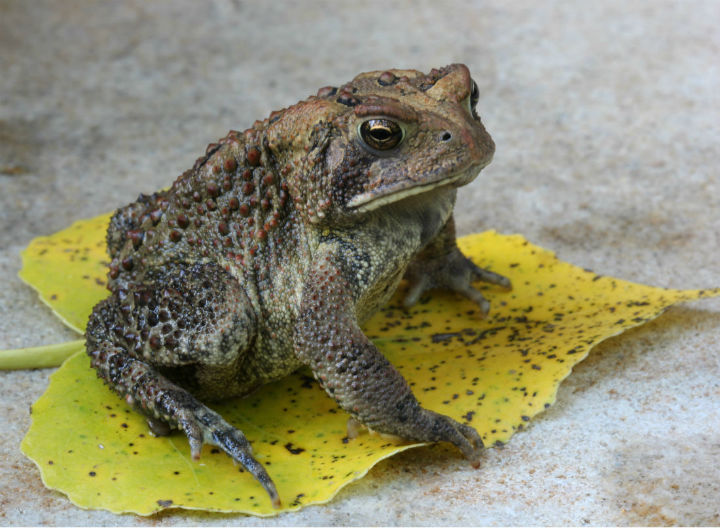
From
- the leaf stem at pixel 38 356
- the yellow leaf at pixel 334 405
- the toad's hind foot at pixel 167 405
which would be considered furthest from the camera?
the leaf stem at pixel 38 356

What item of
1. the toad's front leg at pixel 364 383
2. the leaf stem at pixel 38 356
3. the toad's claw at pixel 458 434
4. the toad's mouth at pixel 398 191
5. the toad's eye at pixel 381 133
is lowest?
the leaf stem at pixel 38 356

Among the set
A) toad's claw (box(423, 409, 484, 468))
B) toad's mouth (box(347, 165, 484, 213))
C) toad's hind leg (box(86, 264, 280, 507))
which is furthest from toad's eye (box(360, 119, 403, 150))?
toad's claw (box(423, 409, 484, 468))

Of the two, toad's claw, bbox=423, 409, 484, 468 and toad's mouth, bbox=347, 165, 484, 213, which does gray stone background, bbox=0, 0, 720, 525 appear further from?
toad's mouth, bbox=347, 165, 484, 213

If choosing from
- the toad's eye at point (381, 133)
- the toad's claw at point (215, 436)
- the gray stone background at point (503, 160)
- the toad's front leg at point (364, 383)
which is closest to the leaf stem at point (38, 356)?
the gray stone background at point (503, 160)

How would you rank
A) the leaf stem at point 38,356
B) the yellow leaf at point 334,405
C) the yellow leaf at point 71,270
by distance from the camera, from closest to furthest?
the yellow leaf at point 334,405, the leaf stem at point 38,356, the yellow leaf at point 71,270

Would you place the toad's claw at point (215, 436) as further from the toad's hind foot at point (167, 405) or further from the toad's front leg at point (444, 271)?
the toad's front leg at point (444, 271)

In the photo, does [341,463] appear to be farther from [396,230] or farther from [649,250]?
[649,250]
